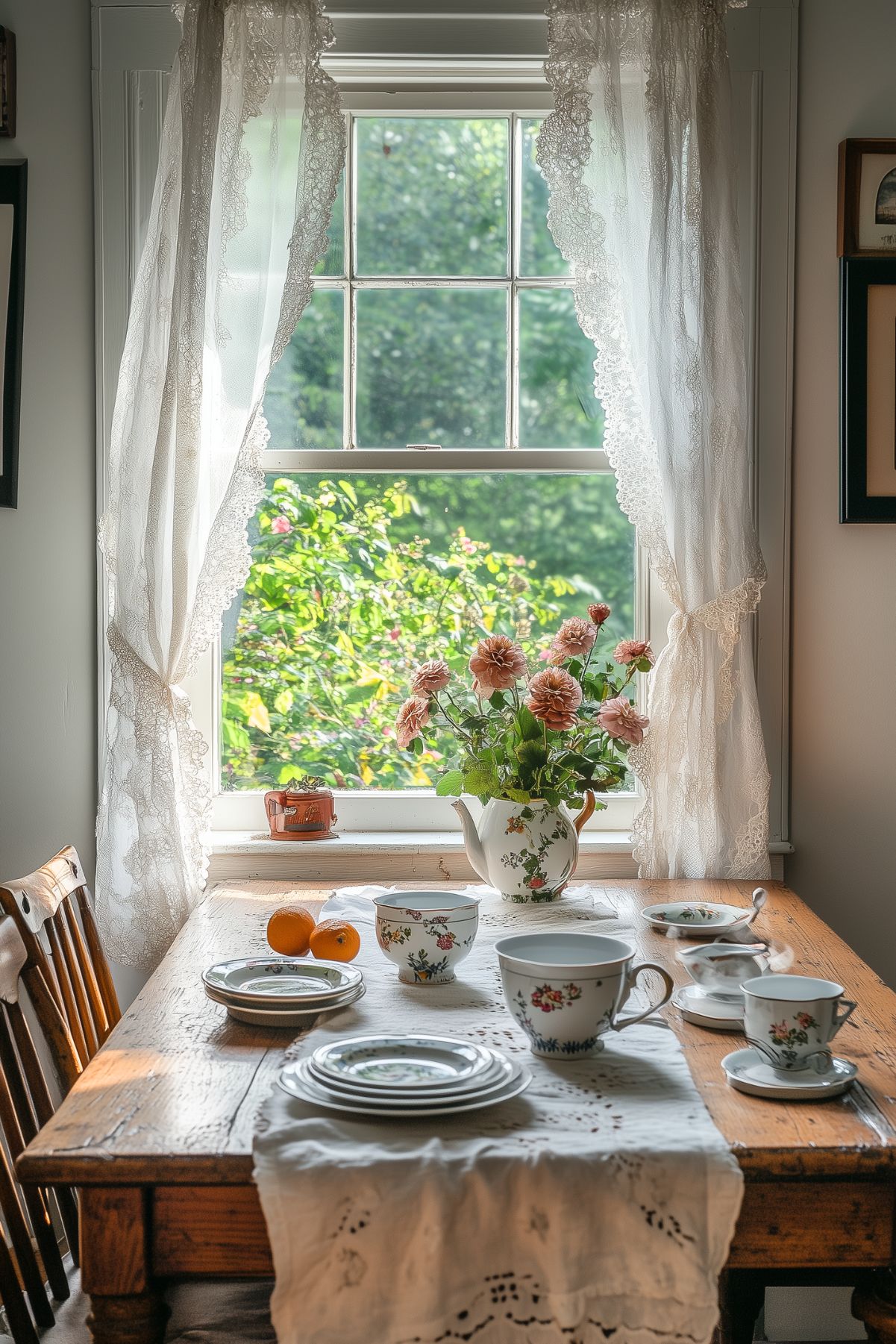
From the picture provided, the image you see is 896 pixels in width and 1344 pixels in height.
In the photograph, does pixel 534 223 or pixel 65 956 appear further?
pixel 534 223

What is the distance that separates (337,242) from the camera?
249 centimetres

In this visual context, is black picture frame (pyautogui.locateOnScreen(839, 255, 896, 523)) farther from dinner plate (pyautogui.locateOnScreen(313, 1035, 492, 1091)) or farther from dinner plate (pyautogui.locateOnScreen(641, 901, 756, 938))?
dinner plate (pyautogui.locateOnScreen(313, 1035, 492, 1091))

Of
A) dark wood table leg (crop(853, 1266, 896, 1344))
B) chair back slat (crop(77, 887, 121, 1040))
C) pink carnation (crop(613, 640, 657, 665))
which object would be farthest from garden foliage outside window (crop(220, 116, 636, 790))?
dark wood table leg (crop(853, 1266, 896, 1344))

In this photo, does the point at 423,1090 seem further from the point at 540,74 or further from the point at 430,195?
the point at 540,74

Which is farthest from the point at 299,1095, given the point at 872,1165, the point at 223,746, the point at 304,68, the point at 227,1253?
the point at 304,68

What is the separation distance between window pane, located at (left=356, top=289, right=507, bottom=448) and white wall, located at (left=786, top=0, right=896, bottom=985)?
624mm

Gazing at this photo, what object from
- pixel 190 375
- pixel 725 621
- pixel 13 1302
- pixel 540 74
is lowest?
pixel 13 1302

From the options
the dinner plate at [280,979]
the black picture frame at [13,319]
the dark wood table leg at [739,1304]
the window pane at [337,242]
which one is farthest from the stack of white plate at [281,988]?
the window pane at [337,242]

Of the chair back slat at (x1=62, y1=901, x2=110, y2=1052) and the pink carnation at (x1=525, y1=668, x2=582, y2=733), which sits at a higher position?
the pink carnation at (x1=525, y1=668, x2=582, y2=733)

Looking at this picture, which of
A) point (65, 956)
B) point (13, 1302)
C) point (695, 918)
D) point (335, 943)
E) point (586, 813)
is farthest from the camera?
point (586, 813)

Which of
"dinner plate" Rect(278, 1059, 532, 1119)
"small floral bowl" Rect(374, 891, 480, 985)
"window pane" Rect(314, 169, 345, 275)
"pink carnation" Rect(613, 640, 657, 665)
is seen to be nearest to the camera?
"dinner plate" Rect(278, 1059, 532, 1119)

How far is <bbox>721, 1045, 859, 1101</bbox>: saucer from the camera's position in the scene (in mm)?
1240

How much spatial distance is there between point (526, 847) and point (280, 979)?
594mm

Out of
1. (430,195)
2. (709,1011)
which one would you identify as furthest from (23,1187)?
(430,195)
